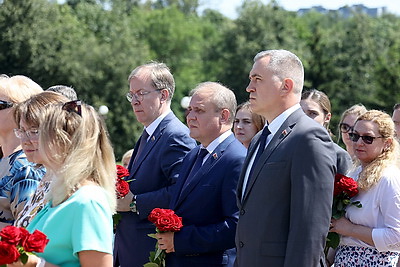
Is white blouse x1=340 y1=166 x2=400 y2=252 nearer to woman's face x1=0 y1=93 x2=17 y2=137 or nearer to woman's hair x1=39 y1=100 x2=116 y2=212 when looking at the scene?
woman's hair x1=39 y1=100 x2=116 y2=212

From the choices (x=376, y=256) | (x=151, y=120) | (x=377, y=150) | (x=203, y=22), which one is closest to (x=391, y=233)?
(x=376, y=256)

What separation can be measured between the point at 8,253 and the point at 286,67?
2.17 metres

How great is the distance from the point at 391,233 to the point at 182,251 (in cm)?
155

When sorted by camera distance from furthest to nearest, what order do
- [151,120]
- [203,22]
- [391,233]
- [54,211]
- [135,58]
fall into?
[203,22]
[135,58]
[151,120]
[391,233]
[54,211]

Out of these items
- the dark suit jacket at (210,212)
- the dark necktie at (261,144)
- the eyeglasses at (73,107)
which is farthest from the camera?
the dark suit jacket at (210,212)

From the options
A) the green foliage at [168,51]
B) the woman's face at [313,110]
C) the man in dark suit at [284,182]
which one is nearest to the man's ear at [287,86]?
the man in dark suit at [284,182]

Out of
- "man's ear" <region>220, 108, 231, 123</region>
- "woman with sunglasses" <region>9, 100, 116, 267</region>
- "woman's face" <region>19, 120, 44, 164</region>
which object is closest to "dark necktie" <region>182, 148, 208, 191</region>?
"man's ear" <region>220, 108, 231, 123</region>

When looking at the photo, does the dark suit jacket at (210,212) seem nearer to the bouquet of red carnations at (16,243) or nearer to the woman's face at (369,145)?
the woman's face at (369,145)

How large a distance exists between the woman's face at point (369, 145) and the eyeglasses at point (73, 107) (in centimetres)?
270

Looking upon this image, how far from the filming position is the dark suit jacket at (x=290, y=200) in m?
4.24

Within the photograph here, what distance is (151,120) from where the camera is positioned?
664cm

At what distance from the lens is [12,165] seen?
5.12 metres

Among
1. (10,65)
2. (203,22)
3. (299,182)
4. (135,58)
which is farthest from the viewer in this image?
(203,22)

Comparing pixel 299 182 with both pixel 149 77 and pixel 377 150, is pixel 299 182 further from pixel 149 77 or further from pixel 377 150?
pixel 149 77
